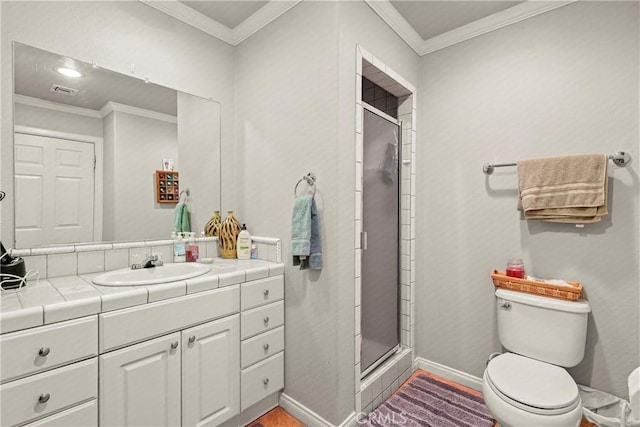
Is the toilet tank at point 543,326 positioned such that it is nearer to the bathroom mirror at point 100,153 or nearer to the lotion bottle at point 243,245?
the lotion bottle at point 243,245

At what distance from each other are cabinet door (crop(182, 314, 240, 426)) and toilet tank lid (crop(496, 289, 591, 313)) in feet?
5.16

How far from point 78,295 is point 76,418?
0.44 metres

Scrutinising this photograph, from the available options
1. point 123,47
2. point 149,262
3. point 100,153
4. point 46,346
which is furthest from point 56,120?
point 46,346

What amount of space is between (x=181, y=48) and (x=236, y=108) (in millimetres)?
485

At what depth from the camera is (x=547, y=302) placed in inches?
65.7

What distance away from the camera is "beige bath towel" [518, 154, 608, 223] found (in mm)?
1583

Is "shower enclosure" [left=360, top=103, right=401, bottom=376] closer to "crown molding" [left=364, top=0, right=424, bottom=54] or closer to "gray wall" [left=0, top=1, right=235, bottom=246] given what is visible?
"crown molding" [left=364, top=0, right=424, bottom=54]

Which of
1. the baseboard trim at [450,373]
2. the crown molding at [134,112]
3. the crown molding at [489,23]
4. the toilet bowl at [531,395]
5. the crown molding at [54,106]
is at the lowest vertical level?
the baseboard trim at [450,373]

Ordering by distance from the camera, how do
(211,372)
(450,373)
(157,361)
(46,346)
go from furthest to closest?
(450,373)
(211,372)
(157,361)
(46,346)

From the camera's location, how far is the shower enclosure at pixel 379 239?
196cm

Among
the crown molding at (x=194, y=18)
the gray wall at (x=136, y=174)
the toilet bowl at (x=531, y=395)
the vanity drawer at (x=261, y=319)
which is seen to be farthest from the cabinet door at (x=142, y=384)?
the crown molding at (x=194, y=18)

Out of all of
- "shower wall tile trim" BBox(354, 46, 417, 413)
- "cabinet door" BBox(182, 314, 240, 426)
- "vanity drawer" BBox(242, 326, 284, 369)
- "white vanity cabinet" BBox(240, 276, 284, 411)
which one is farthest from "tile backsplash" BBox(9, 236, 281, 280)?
"shower wall tile trim" BBox(354, 46, 417, 413)

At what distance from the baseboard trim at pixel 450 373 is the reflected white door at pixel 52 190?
238 centimetres

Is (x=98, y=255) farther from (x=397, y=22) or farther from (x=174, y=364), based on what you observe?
(x=397, y=22)
